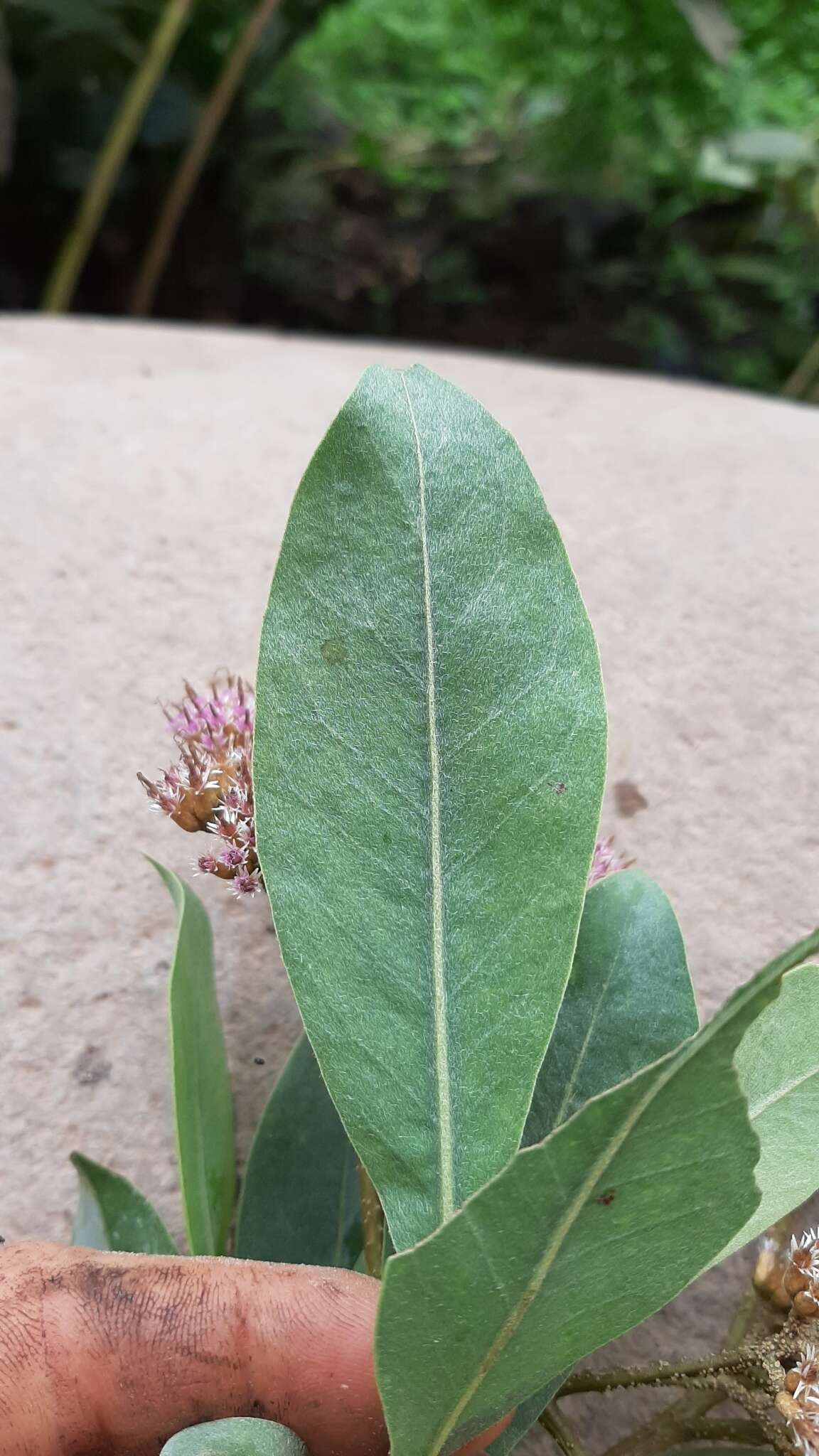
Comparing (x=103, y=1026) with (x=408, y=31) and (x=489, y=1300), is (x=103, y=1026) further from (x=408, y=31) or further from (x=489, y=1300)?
(x=408, y=31)

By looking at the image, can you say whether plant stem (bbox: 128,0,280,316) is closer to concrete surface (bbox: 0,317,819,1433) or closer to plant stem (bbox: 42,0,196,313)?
plant stem (bbox: 42,0,196,313)

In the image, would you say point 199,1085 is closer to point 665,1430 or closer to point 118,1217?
point 118,1217

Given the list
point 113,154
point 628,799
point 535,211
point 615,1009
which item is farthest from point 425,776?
point 535,211

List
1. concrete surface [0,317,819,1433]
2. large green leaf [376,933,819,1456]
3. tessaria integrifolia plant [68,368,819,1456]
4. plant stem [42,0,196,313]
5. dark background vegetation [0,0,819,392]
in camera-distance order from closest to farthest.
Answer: large green leaf [376,933,819,1456] < tessaria integrifolia plant [68,368,819,1456] < concrete surface [0,317,819,1433] < plant stem [42,0,196,313] < dark background vegetation [0,0,819,392]

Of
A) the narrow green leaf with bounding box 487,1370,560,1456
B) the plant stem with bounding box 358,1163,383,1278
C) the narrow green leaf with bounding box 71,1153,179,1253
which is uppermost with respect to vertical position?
the plant stem with bounding box 358,1163,383,1278

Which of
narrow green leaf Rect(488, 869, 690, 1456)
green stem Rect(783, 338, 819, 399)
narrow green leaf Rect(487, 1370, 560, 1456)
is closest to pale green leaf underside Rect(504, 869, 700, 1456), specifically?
narrow green leaf Rect(488, 869, 690, 1456)

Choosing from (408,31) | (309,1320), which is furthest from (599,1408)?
(408,31)

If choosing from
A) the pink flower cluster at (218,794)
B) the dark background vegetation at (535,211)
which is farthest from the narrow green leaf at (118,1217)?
the dark background vegetation at (535,211)
